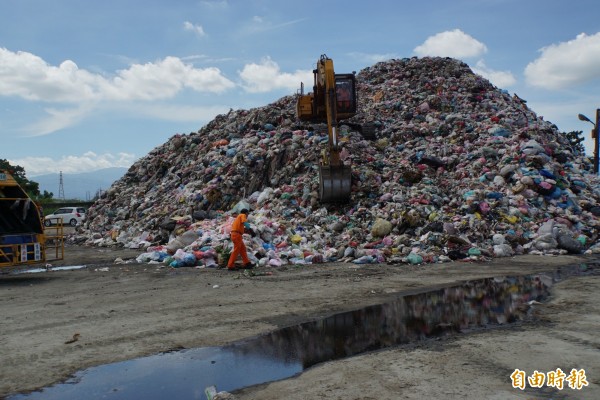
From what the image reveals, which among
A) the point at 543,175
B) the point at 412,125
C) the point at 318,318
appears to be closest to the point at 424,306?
the point at 318,318

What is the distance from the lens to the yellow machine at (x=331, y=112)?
1176 centimetres

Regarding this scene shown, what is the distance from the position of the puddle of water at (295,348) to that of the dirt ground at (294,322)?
198mm

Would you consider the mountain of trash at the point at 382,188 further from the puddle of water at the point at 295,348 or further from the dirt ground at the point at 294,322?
the puddle of water at the point at 295,348

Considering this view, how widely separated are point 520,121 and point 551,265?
880cm

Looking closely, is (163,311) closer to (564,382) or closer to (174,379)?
(174,379)

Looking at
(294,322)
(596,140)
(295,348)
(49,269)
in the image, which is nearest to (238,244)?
(294,322)

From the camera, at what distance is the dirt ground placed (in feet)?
11.8

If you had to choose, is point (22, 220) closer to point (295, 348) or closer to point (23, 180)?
point (295, 348)

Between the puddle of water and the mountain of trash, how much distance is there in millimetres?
3636

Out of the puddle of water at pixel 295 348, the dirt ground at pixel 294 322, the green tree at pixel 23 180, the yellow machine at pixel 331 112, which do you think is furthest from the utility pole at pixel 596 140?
the green tree at pixel 23 180

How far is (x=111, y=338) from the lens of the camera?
4.95 m

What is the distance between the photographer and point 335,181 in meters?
11.8

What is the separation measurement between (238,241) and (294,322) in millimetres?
4135

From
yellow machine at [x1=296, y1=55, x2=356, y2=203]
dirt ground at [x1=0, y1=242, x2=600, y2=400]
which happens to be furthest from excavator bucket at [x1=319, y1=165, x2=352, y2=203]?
dirt ground at [x1=0, y1=242, x2=600, y2=400]
